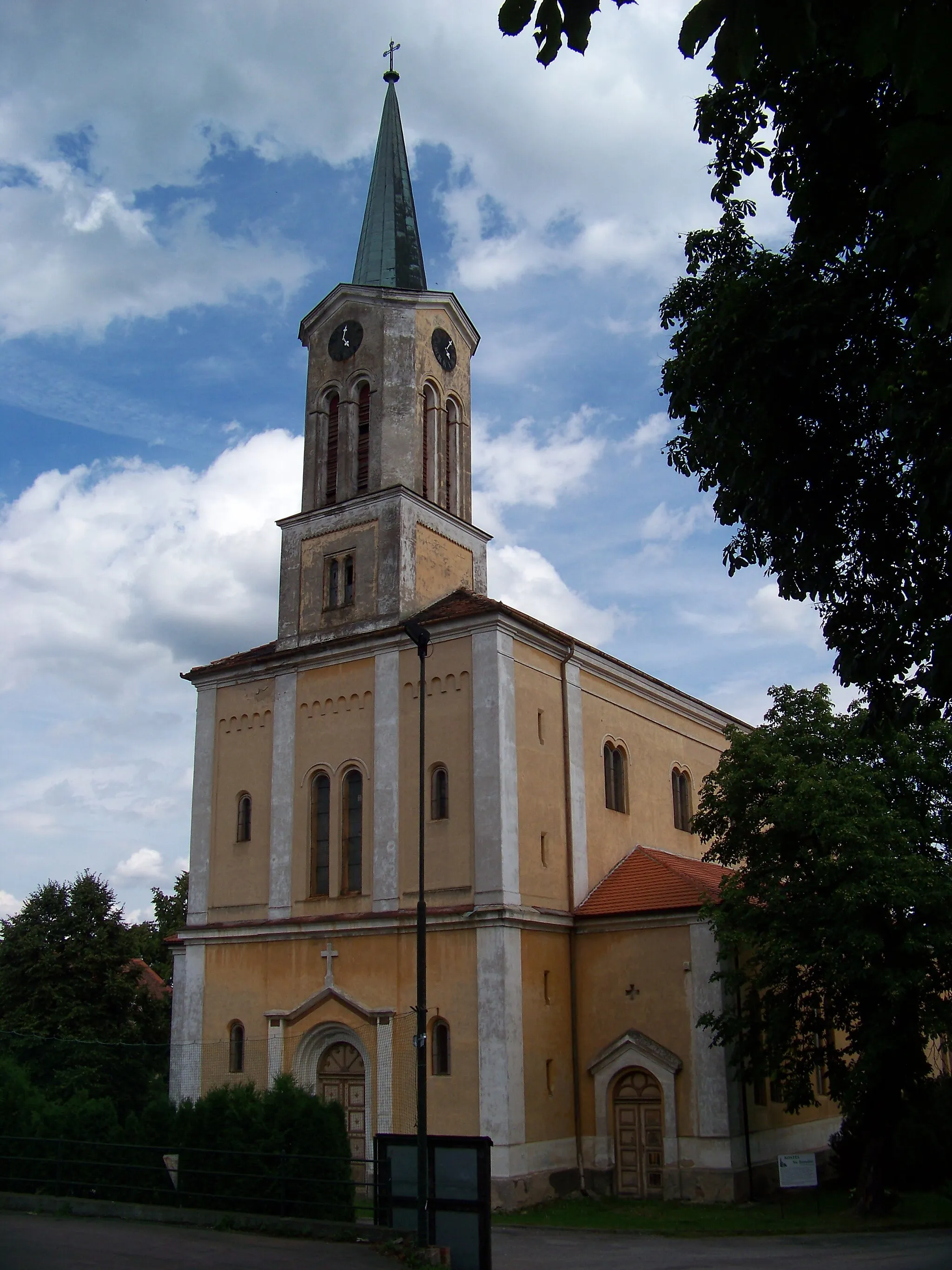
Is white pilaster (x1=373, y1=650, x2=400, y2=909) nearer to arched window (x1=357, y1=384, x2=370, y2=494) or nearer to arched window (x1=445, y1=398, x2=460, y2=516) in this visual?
arched window (x1=357, y1=384, x2=370, y2=494)

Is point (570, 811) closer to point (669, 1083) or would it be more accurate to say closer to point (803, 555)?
point (669, 1083)

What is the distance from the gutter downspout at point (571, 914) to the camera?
80.9 feet

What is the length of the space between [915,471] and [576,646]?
1830 cm

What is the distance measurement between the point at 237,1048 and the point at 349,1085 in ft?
10.9

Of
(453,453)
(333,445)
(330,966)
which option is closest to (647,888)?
(330,966)

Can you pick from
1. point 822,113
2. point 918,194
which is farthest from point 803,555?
point 918,194

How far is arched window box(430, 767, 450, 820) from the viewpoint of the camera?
83.9 feet

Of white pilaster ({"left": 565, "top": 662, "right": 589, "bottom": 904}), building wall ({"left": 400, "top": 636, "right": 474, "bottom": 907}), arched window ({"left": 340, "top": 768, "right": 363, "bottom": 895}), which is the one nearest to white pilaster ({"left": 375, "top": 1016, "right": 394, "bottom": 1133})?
building wall ({"left": 400, "top": 636, "right": 474, "bottom": 907})

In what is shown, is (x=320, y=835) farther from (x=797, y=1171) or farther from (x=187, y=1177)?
(x=797, y=1171)

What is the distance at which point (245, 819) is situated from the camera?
29047 millimetres

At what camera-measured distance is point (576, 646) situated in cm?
2842

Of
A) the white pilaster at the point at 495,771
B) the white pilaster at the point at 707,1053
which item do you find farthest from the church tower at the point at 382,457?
the white pilaster at the point at 707,1053

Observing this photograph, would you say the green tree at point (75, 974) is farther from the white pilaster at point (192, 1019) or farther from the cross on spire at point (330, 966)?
the cross on spire at point (330, 966)

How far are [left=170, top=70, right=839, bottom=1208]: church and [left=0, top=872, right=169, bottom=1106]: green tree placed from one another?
10.8 metres
